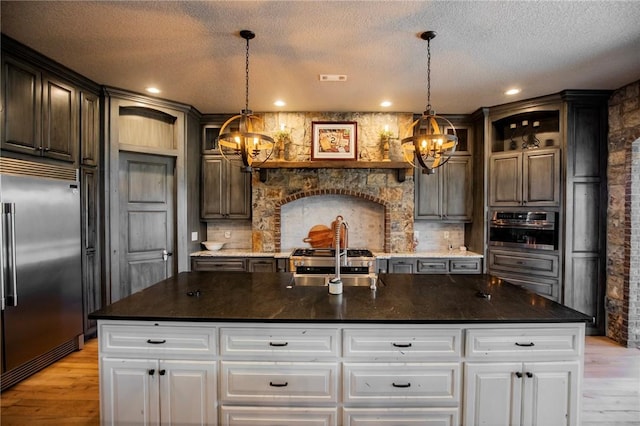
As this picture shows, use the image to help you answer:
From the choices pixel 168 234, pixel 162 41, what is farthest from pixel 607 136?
pixel 168 234

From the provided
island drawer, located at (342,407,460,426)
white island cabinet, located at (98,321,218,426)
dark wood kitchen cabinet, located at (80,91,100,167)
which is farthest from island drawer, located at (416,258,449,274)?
dark wood kitchen cabinet, located at (80,91,100,167)

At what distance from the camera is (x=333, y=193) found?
14.3ft

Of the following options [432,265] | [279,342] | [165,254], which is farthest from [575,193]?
[165,254]

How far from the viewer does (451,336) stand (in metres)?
1.70

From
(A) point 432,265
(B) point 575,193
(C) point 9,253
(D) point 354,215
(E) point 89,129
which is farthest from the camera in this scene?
(D) point 354,215

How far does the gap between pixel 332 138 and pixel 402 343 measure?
308 cm

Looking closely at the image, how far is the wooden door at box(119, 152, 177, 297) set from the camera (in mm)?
3586

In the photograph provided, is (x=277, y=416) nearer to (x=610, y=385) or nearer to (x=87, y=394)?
(x=87, y=394)

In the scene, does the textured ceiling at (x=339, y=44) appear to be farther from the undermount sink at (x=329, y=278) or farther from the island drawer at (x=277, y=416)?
the island drawer at (x=277, y=416)

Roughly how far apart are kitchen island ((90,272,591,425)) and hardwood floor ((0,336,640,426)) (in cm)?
84

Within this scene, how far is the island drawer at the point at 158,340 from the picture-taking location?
1714mm

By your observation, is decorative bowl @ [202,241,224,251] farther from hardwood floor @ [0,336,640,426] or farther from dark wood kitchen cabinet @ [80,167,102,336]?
hardwood floor @ [0,336,640,426]

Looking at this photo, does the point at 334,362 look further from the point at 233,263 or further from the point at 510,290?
the point at 233,263

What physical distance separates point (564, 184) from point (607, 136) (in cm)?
70
